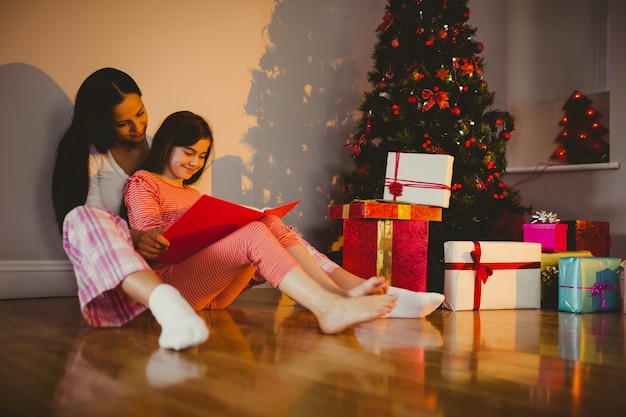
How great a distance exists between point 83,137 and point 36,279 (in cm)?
57

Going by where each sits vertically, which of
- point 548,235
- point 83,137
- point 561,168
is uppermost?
point 561,168

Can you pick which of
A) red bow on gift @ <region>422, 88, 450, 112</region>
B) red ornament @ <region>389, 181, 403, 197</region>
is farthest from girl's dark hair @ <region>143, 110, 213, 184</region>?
red bow on gift @ <region>422, 88, 450, 112</region>

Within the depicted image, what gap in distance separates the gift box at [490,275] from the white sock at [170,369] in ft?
4.03

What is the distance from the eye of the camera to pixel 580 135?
3.44 meters

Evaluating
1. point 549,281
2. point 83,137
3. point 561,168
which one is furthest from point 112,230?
point 561,168

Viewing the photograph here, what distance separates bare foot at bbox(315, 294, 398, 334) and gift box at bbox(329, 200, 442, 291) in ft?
2.76

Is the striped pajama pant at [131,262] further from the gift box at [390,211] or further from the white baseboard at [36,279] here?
the white baseboard at [36,279]

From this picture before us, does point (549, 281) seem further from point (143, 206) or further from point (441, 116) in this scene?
point (143, 206)

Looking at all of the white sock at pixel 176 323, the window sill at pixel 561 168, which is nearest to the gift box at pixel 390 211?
the white sock at pixel 176 323

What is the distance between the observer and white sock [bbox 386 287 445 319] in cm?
174

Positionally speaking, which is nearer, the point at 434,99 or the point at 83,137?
the point at 83,137

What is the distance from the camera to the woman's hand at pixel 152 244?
1.42 meters

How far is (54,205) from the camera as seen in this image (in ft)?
7.06

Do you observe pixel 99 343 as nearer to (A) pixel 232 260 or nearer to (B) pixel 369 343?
(A) pixel 232 260
